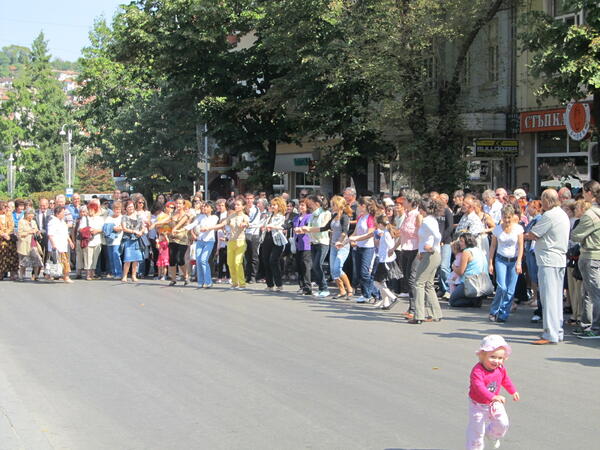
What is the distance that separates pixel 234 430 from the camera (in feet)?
22.1

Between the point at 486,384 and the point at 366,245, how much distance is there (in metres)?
9.20

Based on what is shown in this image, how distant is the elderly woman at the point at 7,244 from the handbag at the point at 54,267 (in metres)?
1.22

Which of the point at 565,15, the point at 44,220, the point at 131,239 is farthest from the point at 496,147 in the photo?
the point at 44,220

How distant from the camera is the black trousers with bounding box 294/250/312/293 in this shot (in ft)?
53.6

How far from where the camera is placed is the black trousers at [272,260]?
16.9 metres

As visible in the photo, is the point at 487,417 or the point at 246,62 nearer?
the point at 487,417

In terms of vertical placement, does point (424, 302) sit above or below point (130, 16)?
below

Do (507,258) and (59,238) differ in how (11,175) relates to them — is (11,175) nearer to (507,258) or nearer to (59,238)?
(59,238)

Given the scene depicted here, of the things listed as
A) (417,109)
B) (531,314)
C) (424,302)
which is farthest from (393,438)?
(417,109)

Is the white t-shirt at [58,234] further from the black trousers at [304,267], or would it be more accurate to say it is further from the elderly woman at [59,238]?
the black trousers at [304,267]

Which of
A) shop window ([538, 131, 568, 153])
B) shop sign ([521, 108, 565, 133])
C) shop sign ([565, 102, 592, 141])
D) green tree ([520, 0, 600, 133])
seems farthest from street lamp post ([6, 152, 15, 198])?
green tree ([520, 0, 600, 133])

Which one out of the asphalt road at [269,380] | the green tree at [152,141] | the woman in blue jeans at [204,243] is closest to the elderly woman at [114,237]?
the woman in blue jeans at [204,243]

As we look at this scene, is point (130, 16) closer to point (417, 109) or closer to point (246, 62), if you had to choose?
point (246, 62)

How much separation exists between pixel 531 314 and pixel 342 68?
1095cm
